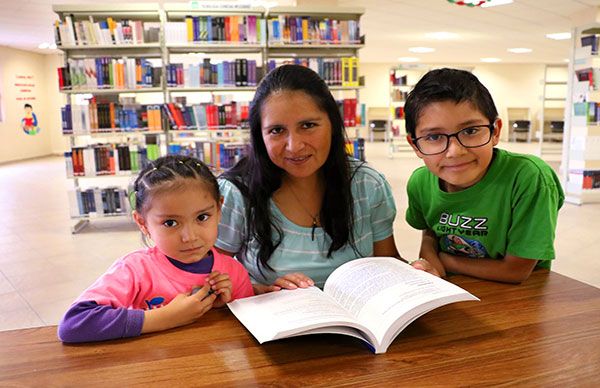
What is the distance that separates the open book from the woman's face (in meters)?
0.32

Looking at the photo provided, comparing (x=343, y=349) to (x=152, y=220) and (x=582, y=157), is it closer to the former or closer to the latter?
(x=152, y=220)

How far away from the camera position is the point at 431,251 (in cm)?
135

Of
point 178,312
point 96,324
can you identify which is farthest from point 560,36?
point 96,324

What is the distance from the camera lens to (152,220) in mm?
1052

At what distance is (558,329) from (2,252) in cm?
446

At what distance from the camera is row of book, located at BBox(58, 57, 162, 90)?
466 centimetres

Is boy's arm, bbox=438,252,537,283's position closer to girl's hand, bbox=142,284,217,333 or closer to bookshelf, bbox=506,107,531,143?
girl's hand, bbox=142,284,217,333

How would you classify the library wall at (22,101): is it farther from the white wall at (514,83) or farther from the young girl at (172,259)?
the white wall at (514,83)

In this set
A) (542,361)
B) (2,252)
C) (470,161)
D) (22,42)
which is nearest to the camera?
(542,361)

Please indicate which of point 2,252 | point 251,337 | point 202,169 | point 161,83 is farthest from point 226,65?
point 251,337

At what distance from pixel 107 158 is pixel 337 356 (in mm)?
4569

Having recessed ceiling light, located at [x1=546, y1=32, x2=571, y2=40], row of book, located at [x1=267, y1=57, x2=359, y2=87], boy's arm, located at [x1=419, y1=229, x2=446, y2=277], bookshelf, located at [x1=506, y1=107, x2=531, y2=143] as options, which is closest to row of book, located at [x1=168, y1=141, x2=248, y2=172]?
row of book, located at [x1=267, y1=57, x2=359, y2=87]

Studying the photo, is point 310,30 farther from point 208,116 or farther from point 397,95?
point 397,95

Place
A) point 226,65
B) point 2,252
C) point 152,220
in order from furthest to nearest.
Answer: point 226,65 < point 2,252 < point 152,220
